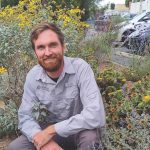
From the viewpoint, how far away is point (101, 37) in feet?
36.3

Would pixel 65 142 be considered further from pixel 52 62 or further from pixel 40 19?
pixel 40 19

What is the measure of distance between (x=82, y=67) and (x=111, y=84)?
187cm

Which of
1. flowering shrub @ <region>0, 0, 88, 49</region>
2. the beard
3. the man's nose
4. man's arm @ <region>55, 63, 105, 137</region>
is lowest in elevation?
man's arm @ <region>55, 63, 105, 137</region>

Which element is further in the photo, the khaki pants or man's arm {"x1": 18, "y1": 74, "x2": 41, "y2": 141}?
man's arm {"x1": 18, "y1": 74, "x2": 41, "y2": 141}

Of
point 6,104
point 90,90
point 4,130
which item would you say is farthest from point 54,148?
point 6,104

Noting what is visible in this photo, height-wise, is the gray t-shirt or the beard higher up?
→ the beard

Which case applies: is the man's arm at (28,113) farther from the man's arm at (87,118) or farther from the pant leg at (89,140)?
the pant leg at (89,140)

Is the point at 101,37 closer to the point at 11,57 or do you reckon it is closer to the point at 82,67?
the point at 11,57

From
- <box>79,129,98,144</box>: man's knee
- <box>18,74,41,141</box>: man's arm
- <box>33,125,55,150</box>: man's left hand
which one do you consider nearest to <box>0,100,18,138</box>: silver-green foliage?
<box>18,74,41,141</box>: man's arm

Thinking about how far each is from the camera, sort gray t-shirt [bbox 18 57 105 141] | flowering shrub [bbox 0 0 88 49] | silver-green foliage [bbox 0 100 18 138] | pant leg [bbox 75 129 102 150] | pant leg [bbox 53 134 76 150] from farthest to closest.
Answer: flowering shrub [bbox 0 0 88 49] → silver-green foliage [bbox 0 100 18 138] → pant leg [bbox 53 134 76 150] → gray t-shirt [bbox 18 57 105 141] → pant leg [bbox 75 129 102 150]

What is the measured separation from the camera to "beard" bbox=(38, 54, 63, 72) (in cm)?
393

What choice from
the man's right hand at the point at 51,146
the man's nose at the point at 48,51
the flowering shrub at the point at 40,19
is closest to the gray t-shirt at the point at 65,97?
the man's right hand at the point at 51,146

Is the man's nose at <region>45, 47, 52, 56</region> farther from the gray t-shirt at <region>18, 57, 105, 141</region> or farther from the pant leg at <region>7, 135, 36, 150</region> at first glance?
the pant leg at <region>7, 135, 36, 150</region>

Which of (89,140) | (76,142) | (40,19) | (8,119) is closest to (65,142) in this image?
(76,142)
